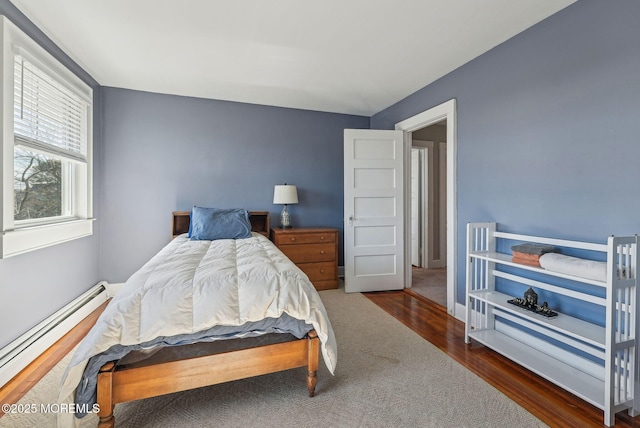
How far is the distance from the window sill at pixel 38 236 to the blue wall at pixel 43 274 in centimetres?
8

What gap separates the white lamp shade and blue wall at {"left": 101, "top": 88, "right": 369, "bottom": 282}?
26 centimetres

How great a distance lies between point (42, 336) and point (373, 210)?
329 centimetres

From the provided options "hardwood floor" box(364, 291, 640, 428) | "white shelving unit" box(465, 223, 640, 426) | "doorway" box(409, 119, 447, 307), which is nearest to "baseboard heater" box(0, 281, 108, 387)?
"hardwood floor" box(364, 291, 640, 428)

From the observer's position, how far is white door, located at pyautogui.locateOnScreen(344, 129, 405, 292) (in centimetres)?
362

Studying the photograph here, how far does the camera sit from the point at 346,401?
1.66 m

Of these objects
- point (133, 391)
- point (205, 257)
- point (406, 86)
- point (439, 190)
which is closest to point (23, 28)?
point (205, 257)

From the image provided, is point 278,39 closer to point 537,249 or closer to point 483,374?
point 537,249

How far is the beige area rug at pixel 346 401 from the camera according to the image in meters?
1.50

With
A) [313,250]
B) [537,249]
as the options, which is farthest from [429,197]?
[537,249]

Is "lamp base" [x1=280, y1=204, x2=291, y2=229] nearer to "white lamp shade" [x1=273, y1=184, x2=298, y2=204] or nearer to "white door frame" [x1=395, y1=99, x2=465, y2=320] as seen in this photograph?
"white lamp shade" [x1=273, y1=184, x2=298, y2=204]

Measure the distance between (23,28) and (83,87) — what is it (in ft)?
2.94

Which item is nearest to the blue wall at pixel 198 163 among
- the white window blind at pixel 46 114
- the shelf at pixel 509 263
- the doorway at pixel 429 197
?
the white window blind at pixel 46 114

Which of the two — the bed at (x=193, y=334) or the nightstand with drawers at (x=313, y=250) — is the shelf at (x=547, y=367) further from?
the nightstand with drawers at (x=313, y=250)

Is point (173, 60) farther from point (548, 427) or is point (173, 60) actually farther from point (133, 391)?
point (548, 427)
